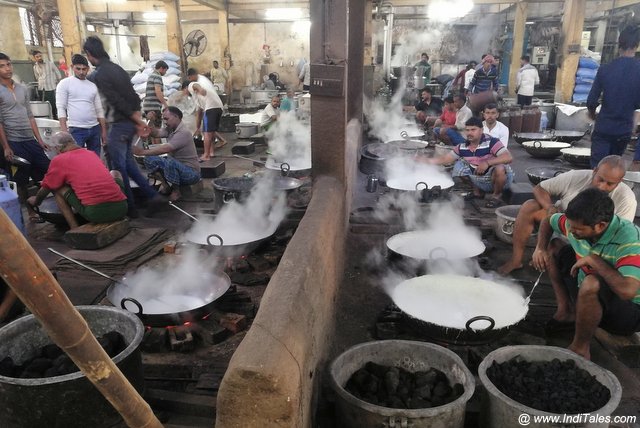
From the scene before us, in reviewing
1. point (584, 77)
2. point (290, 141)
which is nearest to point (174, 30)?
point (290, 141)

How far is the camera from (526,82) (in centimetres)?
1390

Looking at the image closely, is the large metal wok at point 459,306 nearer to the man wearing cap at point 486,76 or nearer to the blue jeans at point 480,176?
the blue jeans at point 480,176

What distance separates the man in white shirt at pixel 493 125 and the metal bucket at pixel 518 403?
443 centimetres

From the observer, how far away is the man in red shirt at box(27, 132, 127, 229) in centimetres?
527

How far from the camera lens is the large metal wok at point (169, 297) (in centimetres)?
352

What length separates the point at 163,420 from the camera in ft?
9.48

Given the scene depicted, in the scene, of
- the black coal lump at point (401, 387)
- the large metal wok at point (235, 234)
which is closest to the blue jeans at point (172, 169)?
the large metal wok at point (235, 234)

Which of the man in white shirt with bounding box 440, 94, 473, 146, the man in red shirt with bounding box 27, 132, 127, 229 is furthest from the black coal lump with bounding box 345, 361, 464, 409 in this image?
the man in white shirt with bounding box 440, 94, 473, 146

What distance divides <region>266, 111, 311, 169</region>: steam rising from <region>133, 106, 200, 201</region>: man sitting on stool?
4.53 feet

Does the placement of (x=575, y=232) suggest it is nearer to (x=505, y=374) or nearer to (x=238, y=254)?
(x=505, y=374)

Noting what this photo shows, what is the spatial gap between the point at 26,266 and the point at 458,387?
7.57 feet

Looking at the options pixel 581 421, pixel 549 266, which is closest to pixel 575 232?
pixel 549 266

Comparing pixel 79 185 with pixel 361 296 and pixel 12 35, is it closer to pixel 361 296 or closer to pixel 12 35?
pixel 361 296

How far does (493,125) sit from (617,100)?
60.7 inches
